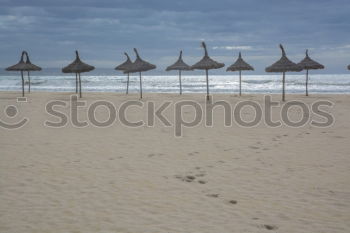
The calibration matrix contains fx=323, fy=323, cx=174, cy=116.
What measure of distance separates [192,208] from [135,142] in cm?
404

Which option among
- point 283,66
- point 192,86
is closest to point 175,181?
point 283,66

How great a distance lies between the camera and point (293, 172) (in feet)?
19.1

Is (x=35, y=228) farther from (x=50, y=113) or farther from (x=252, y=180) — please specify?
(x=50, y=113)

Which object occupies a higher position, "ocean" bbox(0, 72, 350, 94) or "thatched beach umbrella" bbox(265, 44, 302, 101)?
"thatched beach umbrella" bbox(265, 44, 302, 101)

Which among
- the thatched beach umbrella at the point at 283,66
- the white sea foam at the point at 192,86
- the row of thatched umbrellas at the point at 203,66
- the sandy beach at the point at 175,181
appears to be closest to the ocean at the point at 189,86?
the white sea foam at the point at 192,86

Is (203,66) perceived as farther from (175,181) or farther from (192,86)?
(192,86)

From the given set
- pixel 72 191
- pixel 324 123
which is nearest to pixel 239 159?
pixel 72 191

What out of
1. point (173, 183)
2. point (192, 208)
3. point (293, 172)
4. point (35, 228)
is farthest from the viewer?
point (293, 172)

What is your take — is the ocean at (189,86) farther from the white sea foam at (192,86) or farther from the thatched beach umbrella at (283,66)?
the thatched beach umbrella at (283,66)

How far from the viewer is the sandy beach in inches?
157

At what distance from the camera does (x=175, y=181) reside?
5398 millimetres

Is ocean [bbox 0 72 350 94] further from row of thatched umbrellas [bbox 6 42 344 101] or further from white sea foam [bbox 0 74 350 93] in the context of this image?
row of thatched umbrellas [bbox 6 42 344 101]

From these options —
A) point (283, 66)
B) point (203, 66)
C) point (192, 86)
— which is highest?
point (203, 66)

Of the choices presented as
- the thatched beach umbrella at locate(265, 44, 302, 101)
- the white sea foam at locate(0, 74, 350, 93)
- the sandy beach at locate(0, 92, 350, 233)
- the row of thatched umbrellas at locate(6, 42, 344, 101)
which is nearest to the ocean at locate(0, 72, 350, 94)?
the white sea foam at locate(0, 74, 350, 93)
